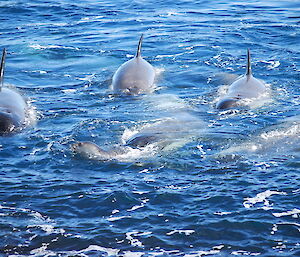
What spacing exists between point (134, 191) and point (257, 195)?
81.0 inches

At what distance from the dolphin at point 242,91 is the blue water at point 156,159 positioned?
0.28 metres

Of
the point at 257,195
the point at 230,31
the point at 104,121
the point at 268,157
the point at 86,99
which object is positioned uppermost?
the point at 230,31

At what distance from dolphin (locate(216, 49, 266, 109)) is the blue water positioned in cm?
28

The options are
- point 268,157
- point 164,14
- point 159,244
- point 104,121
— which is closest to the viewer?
point 159,244

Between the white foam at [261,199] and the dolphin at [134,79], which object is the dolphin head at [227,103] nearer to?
the dolphin at [134,79]

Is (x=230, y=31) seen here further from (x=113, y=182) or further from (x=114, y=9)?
Answer: (x=113, y=182)

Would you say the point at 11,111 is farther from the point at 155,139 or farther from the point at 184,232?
the point at 184,232

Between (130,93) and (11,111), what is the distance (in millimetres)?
3354

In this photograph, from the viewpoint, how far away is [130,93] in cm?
1625

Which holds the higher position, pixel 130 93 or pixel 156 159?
pixel 130 93

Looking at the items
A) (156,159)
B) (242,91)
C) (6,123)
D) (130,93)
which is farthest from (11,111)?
(242,91)

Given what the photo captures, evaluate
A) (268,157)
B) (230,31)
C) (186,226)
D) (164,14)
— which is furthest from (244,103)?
(164,14)

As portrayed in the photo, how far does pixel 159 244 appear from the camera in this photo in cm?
948

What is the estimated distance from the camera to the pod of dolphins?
12.6m
